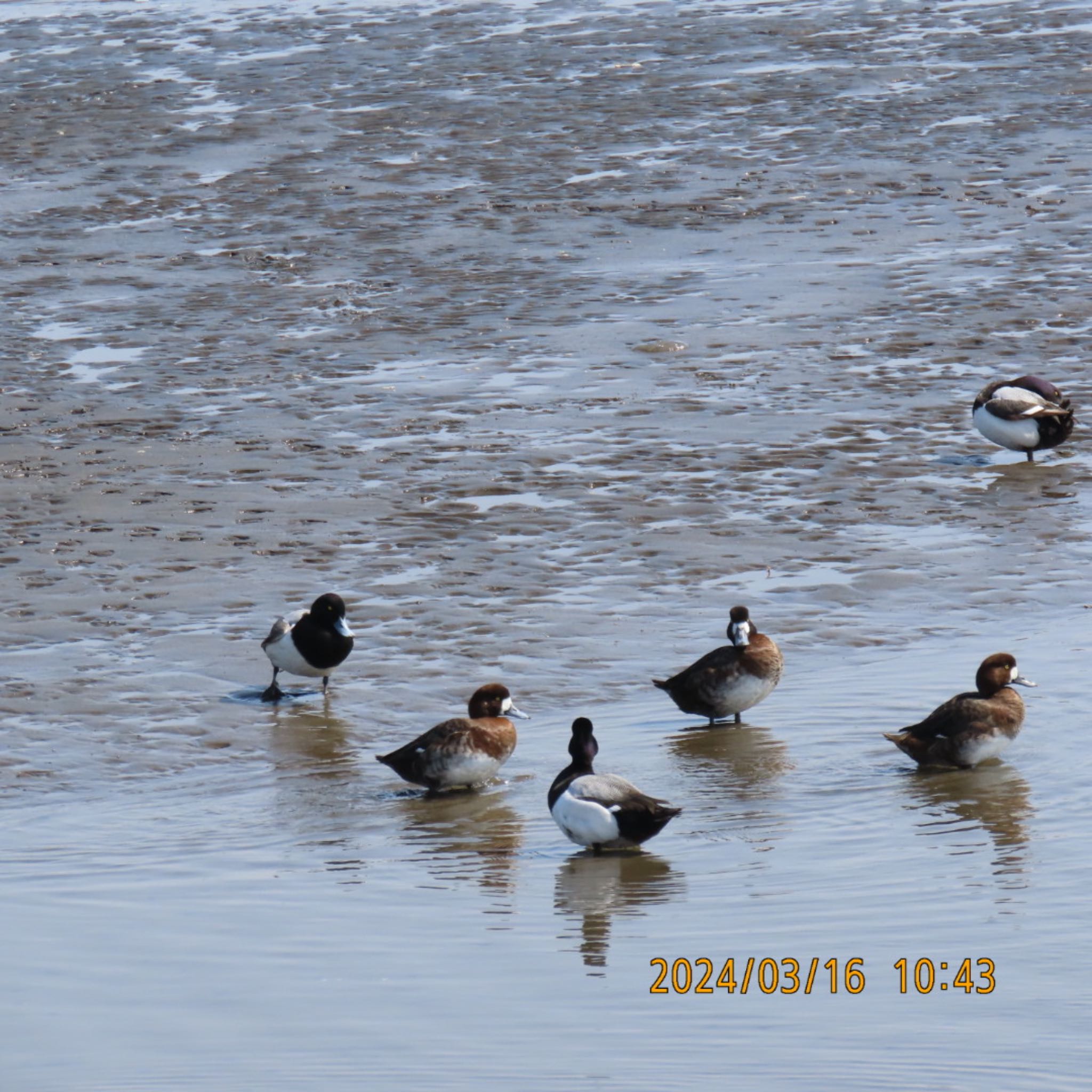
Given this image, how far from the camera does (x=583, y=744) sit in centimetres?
974

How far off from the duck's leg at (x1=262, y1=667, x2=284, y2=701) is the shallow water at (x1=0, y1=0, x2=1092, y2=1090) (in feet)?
0.67

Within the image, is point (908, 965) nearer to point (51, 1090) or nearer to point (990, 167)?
point (51, 1090)

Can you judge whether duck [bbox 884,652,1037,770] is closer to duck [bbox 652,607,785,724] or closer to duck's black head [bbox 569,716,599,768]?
duck [bbox 652,607,785,724]

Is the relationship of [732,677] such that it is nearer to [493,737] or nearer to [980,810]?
[493,737]

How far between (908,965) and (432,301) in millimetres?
14121

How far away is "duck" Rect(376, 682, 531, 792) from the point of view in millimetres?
10172

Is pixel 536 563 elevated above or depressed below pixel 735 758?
below

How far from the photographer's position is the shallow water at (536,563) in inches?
304

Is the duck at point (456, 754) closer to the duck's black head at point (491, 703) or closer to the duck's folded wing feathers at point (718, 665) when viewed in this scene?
the duck's black head at point (491, 703)

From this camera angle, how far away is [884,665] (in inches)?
474

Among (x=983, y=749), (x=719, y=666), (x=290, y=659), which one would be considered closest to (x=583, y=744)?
(x=719, y=666)

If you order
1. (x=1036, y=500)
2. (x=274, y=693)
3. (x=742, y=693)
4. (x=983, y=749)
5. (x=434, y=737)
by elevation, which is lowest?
(x=1036, y=500)

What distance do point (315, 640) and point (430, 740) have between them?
1672 mm

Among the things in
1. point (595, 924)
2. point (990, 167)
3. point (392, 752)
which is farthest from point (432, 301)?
point (595, 924)
